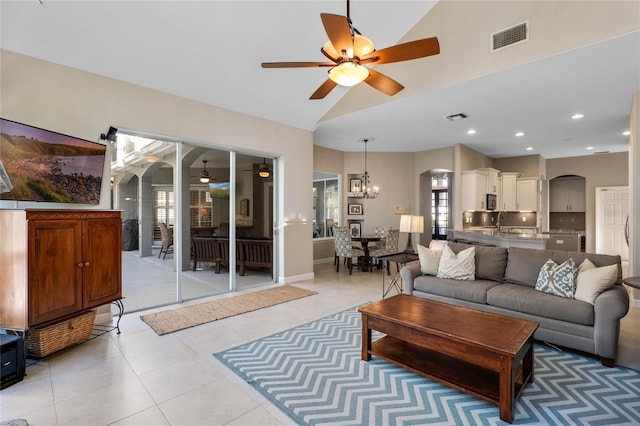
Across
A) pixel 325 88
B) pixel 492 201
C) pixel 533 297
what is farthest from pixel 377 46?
pixel 492 201

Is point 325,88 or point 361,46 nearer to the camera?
point 361,46

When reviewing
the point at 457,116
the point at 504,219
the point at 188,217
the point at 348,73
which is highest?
the point at 457,116

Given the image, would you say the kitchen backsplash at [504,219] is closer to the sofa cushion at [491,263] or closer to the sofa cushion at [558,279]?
the sofa cushion at [491,263]

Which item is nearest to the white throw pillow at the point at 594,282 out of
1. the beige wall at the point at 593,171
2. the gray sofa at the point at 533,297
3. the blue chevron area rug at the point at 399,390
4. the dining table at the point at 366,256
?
the gray sofa at the point at 533,297

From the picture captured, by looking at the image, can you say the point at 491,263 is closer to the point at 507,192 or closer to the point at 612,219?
the point at 507,192

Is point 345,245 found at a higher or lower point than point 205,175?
lower

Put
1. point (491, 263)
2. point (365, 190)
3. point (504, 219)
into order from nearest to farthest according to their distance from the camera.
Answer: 1. point (491, 263)
2. point (365, 190)
3. point (504, 219)

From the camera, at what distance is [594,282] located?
2.88 m

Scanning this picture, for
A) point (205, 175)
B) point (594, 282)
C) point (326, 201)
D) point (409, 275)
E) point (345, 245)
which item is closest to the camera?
point (594, 282)

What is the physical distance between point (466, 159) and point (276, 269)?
547 centimetres

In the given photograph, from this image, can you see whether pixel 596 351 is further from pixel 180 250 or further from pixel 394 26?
pixel 180 250

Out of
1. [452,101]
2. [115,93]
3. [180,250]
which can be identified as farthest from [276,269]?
[452,101]

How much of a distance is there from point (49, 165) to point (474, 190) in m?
7.69

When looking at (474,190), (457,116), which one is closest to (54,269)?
(457,116)
